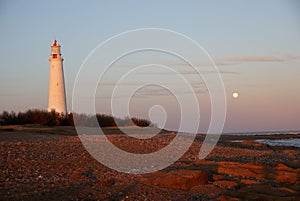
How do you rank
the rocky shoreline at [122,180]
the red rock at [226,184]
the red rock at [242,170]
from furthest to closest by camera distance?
the red rock at [242,170] → the red rock at [226,184] → the rocky shoreline at [122,180]

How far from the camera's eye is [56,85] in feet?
107

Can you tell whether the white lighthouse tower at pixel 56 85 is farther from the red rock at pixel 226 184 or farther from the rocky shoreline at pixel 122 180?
the red rock at pixel 226 184

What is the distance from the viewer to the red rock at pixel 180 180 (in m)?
9.27

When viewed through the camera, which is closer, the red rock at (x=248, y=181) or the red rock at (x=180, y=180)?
the red rock at (x=180, y=180)

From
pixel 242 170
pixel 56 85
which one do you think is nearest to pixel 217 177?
pixel 242 170

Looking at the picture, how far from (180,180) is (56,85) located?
81.5 feet

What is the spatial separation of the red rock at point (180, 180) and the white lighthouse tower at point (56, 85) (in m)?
23.7

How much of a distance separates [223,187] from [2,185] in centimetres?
493

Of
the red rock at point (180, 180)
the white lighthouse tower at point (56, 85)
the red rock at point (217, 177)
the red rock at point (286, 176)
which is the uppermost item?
the white lighthouse tower at point (56, 85)

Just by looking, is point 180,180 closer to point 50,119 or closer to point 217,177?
point 217,177

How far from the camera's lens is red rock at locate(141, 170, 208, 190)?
9266 millimetres

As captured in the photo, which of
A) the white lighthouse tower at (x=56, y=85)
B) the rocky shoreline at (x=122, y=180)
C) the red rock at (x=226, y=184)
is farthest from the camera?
the white lighthouse tower at (x=56, y=85)

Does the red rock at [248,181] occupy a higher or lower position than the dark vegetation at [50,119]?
lower

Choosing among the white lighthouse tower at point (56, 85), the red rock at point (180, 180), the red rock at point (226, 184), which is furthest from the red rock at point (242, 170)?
the white lighthouse tower at point (56, 85)
